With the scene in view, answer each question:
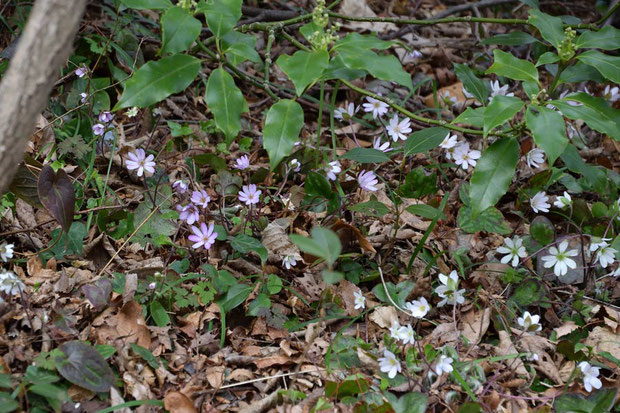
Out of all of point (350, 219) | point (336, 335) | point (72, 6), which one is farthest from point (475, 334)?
point (72, 6)

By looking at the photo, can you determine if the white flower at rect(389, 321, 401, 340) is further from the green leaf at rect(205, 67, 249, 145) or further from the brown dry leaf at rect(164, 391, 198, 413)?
the green leaf at rect(205, 67, 249, 145)

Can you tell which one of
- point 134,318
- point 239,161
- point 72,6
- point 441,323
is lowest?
point 441,323

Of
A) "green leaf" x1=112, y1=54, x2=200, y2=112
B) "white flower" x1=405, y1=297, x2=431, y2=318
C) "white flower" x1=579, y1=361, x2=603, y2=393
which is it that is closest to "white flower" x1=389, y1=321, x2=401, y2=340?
"white flower" x1=405, y1=297, x2=431, y2=318

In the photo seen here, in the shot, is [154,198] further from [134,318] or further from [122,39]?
[122,39]

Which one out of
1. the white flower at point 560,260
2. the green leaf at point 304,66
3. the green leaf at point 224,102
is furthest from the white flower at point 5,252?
the white flower at point 560,260

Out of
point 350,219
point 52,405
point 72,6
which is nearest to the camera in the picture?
point 72,6
